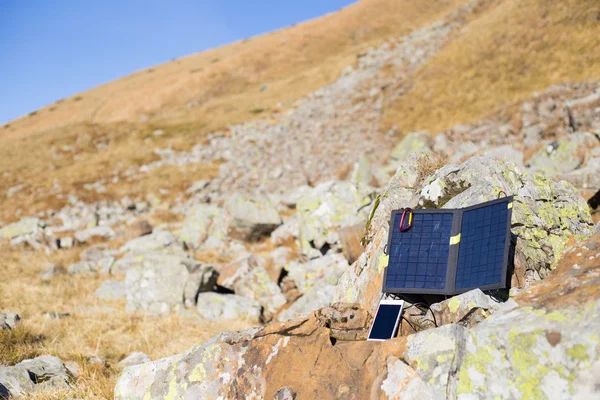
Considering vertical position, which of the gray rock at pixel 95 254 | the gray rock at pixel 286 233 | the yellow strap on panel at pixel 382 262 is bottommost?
the gray rock at pixel 286 233

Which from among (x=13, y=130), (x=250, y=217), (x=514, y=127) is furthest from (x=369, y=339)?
(x=13, y=130)

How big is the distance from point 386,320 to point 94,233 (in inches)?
964

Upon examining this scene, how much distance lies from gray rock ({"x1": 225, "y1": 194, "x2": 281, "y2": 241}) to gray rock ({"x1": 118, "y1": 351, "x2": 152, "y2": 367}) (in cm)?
1010

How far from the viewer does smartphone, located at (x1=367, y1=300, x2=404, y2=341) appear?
572cm

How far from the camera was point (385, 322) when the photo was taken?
5.93m

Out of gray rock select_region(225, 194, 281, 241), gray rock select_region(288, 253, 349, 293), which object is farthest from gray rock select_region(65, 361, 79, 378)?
gray rock select_region(225, 194, 281, 241)

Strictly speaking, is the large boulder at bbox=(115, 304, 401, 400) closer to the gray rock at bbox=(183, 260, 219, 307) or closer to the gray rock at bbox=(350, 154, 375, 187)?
the gray rock at bbox=(183, 260, 219, 307)

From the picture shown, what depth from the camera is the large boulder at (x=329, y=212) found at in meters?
16.7

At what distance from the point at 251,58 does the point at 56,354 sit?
7878cm

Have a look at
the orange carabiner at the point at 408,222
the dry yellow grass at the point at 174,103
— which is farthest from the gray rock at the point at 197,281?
the dry yellow grass at the point at 174,103

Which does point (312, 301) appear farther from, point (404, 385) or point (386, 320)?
point (404, 385)

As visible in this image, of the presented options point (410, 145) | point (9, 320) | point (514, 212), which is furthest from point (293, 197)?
point (514, 212)

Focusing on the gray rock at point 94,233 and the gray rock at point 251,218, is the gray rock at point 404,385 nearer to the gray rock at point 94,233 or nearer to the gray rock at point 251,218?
the gray rock at point 251,218

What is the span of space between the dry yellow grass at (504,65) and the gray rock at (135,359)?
26.5m
